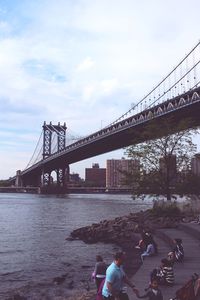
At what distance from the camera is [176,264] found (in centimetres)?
1478

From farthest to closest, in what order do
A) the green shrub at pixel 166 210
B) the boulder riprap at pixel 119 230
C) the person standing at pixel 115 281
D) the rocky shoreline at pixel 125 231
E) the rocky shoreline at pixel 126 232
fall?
the green shrub at pixel 166 210 < the boulder riprap at pixel 119 230 < the rocky shoreline at pixel 125 231 < the rocky shoreline at pixel 126 232 < the person standing at pixel 115 281

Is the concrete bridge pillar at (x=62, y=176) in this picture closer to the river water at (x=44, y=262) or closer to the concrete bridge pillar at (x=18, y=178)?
the concrete bridge pillar at (x=18, y=178)

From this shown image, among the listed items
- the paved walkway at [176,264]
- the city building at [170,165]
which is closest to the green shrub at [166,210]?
the city building at [170,165]

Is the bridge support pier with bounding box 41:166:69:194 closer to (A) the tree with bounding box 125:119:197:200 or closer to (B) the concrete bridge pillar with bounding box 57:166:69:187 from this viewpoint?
(B) the concrete bridge pillar with bounding box 57:166:69:187

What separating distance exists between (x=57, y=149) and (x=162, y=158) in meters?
96.1

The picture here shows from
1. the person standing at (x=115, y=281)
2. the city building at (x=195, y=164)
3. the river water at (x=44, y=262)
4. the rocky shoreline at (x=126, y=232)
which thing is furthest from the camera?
the city building at (x=195, y=164)

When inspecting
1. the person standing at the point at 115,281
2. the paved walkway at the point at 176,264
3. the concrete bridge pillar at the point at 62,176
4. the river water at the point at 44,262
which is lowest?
the river water at the point at 44,262

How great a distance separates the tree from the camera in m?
37.7

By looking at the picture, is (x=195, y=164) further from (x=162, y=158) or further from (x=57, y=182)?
(x=57, y=182)

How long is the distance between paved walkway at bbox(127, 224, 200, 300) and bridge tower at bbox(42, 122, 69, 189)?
302ft

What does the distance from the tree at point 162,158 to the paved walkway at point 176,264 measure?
13.8 m

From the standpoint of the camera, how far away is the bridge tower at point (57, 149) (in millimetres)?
126625

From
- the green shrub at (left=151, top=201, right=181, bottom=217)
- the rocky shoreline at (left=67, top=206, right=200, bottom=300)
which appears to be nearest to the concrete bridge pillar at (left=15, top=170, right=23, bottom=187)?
the green shrub at (left=151, top=201, right=181, bottom=217)

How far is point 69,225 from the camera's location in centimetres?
3703
